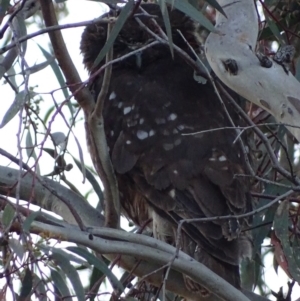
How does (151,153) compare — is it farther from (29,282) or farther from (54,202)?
(29,282)

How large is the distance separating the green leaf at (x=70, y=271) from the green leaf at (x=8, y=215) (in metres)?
0.13

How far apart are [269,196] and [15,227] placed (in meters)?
1.11

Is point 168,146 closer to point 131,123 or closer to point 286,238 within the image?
point 131,123

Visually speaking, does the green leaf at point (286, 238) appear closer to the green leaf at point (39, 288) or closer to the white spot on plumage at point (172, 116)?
the green leaf at point (39, 288)

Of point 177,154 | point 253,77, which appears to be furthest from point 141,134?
point 253,77

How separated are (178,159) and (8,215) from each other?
106 centimetres

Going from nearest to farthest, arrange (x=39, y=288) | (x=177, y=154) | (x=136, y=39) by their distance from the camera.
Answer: (x=39, y=288) < (x=177, y=154) < (x=136, y=39)

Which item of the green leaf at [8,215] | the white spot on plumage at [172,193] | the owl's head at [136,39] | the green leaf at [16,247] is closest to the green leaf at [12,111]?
the green leaf at [8,215]

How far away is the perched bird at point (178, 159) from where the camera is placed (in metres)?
2.52

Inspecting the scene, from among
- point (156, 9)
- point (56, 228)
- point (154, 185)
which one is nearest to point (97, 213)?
point (154, 185)

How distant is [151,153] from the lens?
9.27 feet

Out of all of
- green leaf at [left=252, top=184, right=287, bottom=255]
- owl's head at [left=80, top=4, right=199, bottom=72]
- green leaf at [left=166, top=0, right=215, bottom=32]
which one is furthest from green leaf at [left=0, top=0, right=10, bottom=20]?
owl's head at [left=80, top=4, right=199, bottom=72]

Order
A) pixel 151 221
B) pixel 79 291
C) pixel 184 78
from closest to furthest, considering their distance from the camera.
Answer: pixel 79 291, pixel 151 221, pixel 184 78

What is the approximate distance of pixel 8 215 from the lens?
1.78 meters
